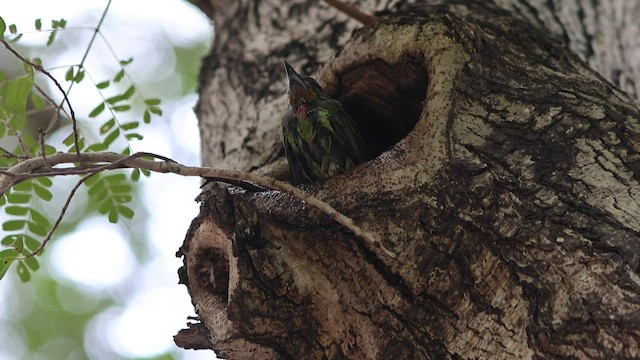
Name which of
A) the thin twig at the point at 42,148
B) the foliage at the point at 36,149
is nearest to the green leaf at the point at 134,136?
the foliage at the point at 36,149

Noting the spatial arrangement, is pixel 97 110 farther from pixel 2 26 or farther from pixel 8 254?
pixel 8 254

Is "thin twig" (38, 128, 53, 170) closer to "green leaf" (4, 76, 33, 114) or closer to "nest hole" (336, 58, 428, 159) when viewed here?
"green leaf" (4, 76, 33, 114)

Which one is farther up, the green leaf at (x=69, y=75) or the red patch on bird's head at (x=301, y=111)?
the green leaf at (x=69, y=75)

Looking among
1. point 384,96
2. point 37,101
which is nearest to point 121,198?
point 37,101

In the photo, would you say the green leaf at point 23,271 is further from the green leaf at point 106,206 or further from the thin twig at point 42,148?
the thin twig at point 42,148

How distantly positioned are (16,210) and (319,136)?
1.06m

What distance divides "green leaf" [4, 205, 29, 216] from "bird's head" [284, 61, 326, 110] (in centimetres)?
99

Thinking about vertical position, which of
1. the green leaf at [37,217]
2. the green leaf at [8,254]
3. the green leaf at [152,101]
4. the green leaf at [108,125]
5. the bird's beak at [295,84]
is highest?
the green leaf at [152,101]

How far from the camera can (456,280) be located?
166cm

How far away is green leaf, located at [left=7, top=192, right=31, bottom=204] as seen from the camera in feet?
7.52

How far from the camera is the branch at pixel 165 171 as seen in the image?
5.51 ft

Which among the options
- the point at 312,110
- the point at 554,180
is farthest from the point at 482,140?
the point at 312,110

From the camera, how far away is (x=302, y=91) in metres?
2.40

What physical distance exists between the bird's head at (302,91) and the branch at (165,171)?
27.3 inches
